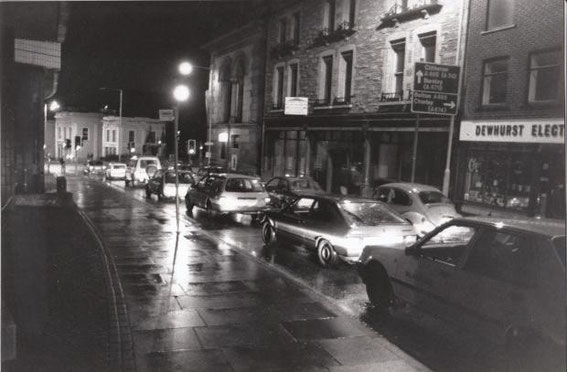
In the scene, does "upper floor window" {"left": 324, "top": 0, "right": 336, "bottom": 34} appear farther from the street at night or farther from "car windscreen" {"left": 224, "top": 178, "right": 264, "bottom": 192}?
"car windscreen" {"left": 224, "top": 178, "right": 264, "bottom": 192}

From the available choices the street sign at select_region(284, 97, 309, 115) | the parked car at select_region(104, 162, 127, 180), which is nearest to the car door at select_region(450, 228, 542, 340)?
the street sign at select_region(284, 97, 309, 115)

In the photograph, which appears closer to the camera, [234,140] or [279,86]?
[279,86]

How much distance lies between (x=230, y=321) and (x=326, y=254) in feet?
12.7

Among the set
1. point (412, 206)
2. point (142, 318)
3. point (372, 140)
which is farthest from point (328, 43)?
point (142, 318)

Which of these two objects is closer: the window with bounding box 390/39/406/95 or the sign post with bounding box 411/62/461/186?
the sign post with bounding box 411/62/461/186

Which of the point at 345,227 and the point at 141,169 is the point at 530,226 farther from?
the point at 141,169

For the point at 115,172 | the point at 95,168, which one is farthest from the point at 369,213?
the point at 95,168

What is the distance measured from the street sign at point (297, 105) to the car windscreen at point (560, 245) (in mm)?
22953

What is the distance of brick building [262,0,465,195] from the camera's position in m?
21.4

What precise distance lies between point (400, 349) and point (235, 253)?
578 centimetres

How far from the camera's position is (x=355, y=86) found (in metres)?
25.7

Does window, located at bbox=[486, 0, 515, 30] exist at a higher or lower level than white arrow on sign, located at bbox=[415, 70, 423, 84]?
higher

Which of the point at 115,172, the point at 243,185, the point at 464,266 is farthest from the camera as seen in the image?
the point at 115,172

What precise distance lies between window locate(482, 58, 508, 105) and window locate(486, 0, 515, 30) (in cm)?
124
